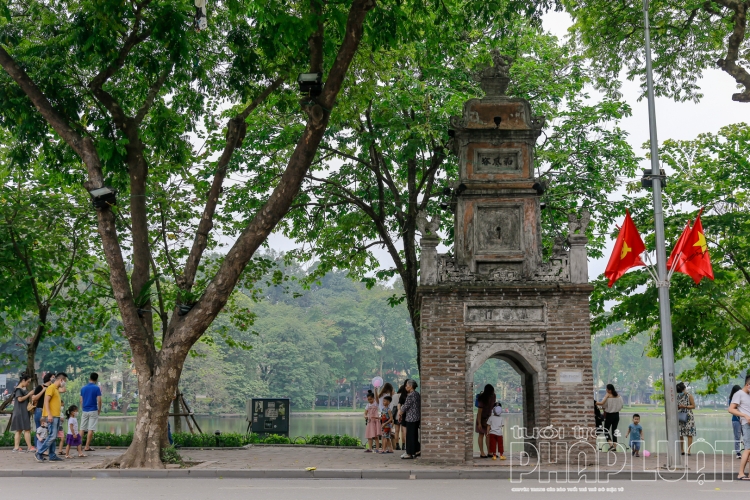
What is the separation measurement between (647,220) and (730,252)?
94.5 inches

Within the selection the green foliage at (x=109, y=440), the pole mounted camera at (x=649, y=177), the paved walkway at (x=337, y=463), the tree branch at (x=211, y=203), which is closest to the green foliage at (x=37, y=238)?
the green foliage at (x=109, y=440)

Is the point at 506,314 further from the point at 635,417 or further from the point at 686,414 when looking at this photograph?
the point at 686,414

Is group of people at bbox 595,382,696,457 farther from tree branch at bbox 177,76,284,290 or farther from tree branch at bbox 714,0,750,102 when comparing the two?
tree branch at bbox 177,76,284,290

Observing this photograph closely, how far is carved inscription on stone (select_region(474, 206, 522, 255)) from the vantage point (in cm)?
1728

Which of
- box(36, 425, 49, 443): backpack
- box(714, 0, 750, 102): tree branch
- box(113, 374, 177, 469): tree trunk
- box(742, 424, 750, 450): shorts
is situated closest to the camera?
box(742, 424, 750, 450): shorts

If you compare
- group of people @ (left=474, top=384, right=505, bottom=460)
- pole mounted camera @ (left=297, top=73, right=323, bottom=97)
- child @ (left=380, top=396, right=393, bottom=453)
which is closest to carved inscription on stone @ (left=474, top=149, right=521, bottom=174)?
pole mounted camera @ (left=297, top=73, right=323, bottom=97)

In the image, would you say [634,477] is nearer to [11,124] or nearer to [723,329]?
[723,329]

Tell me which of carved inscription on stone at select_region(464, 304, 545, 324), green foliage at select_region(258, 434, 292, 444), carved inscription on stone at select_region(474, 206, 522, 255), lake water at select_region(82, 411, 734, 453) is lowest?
lake water at select_region(82, 411, 734, 453)

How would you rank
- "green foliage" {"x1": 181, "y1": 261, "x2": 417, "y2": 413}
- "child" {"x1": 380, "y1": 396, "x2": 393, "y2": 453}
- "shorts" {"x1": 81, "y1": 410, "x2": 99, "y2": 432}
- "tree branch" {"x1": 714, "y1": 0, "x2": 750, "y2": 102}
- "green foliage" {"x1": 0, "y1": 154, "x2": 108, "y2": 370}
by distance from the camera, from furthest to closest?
1. "green foliage" {"x1": 181, "y1": 261, "x2": 417, "y2": 413}
2. "green foliage" {"x1": 0, "y1": 154, "x2": 108, "y2": 370}
3. "child" {"x1": 380, "y1": 396, "x2": 393, "y2": 453}
4. "shorts" {"x1": 81, "y1": 410, "x2": 99, "y2": 432}
5. "tree branch" {"x1": 714, "y1": 0, "x2": 750, "y2": 102}

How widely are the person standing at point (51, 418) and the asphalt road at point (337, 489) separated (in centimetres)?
251

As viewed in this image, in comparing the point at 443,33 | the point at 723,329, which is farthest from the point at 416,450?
the point at 723,329

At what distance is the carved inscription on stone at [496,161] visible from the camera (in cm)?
1767

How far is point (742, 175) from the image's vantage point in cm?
2225

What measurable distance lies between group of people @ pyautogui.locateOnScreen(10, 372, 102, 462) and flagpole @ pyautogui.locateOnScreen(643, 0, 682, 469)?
38.9 ft
